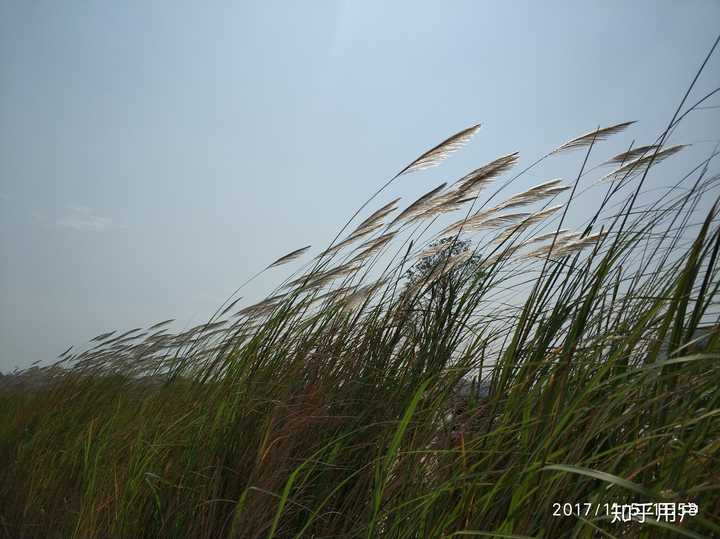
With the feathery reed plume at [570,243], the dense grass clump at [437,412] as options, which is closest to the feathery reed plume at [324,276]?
the dense grass clump at [437,412]

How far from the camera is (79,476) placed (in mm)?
2564

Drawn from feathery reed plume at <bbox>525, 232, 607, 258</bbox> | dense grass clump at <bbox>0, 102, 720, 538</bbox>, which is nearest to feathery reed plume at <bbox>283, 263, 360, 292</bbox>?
dense grass clump at <bbox>0, 102, 720, 538</bbox>

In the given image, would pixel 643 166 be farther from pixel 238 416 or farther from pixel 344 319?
pixel 238 416

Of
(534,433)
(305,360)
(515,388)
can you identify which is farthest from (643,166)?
(305,360)

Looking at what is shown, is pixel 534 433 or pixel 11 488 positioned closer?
pixel 534 433

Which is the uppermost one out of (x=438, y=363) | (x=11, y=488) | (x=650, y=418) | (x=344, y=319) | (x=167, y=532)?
(x=344, y=319)

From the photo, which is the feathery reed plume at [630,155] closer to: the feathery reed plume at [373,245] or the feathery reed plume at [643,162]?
the feathery reed plume at [643,162]

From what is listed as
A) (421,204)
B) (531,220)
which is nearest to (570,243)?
(531,220)

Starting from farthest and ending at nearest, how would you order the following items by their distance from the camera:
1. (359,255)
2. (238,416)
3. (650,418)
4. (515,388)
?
(359,255), (238,416), (515,388), (650,418)

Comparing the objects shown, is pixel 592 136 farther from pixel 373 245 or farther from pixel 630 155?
pixel 373 245

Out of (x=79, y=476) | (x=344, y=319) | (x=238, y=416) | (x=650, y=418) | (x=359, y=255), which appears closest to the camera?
(x=650, y=418)

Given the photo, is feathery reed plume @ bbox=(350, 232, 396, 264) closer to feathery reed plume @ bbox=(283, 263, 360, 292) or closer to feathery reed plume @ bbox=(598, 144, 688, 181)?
feathery reed plume @ bbox=(283, 263, 360, 292)

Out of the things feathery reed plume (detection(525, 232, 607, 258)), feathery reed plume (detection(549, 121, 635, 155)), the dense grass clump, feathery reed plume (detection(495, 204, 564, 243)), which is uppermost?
feathery reed plume (detection(549, 121, 635, 155))

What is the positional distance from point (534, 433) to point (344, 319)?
107 centimetres
